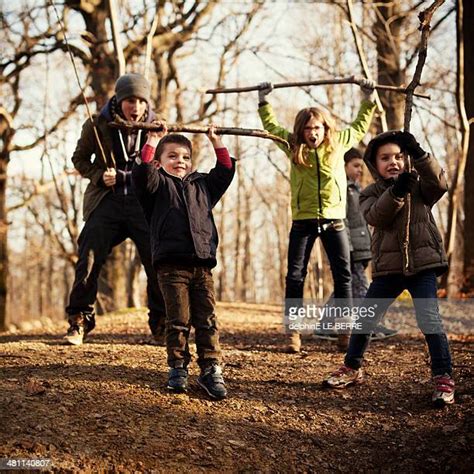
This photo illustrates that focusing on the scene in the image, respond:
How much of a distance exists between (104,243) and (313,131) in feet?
6.88

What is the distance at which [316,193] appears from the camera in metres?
4.91

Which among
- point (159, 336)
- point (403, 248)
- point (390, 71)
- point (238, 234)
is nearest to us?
point (403, 248)

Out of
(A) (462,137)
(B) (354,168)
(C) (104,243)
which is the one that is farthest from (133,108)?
(A) (462,137)

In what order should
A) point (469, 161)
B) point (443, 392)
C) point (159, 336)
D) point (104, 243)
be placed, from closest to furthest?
point (443, 392), point (104, 243), point (159, 336), point (469, 161)

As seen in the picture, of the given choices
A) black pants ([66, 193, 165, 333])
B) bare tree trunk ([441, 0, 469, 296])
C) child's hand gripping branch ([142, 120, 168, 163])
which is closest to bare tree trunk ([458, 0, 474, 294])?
bare tree trunk ([441, 0, 469, 296])

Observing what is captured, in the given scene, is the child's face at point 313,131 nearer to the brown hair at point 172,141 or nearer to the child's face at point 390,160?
the child's face at point 390,160

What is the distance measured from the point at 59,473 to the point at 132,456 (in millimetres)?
371

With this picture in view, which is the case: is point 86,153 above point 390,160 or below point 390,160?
above

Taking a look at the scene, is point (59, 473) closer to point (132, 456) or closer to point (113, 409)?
point (132, 456)

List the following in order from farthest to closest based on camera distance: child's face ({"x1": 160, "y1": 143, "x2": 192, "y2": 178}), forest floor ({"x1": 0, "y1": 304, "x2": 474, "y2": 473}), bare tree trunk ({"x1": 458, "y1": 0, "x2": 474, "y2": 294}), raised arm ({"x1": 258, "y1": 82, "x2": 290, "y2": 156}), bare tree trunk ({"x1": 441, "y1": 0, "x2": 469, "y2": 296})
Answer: bare tree trunk ({"x1": 458, "y1": 0, "x2": 474, "y2": 294}) → bare tree trunk ({"x1": 441, "y1": 0, "x2": 469, "y2": 296}) → raised arm ({"x1": 258, "y1": 82, "x2": 290, "y2": 156}) → child's face ({"x1": 160, "y1": 143, "x2": 192, "y2": 178}) → forest floor ({"x1": 0, "y1": 304, "x2": 474, "y2": 473})

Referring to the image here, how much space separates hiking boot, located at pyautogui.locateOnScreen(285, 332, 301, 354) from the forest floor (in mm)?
255

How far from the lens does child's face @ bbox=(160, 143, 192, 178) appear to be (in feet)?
12.9

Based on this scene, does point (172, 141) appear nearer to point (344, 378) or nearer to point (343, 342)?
point (344, 378)

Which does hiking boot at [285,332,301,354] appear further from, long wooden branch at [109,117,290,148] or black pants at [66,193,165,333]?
long wooden branch at [109,117,290,148]
